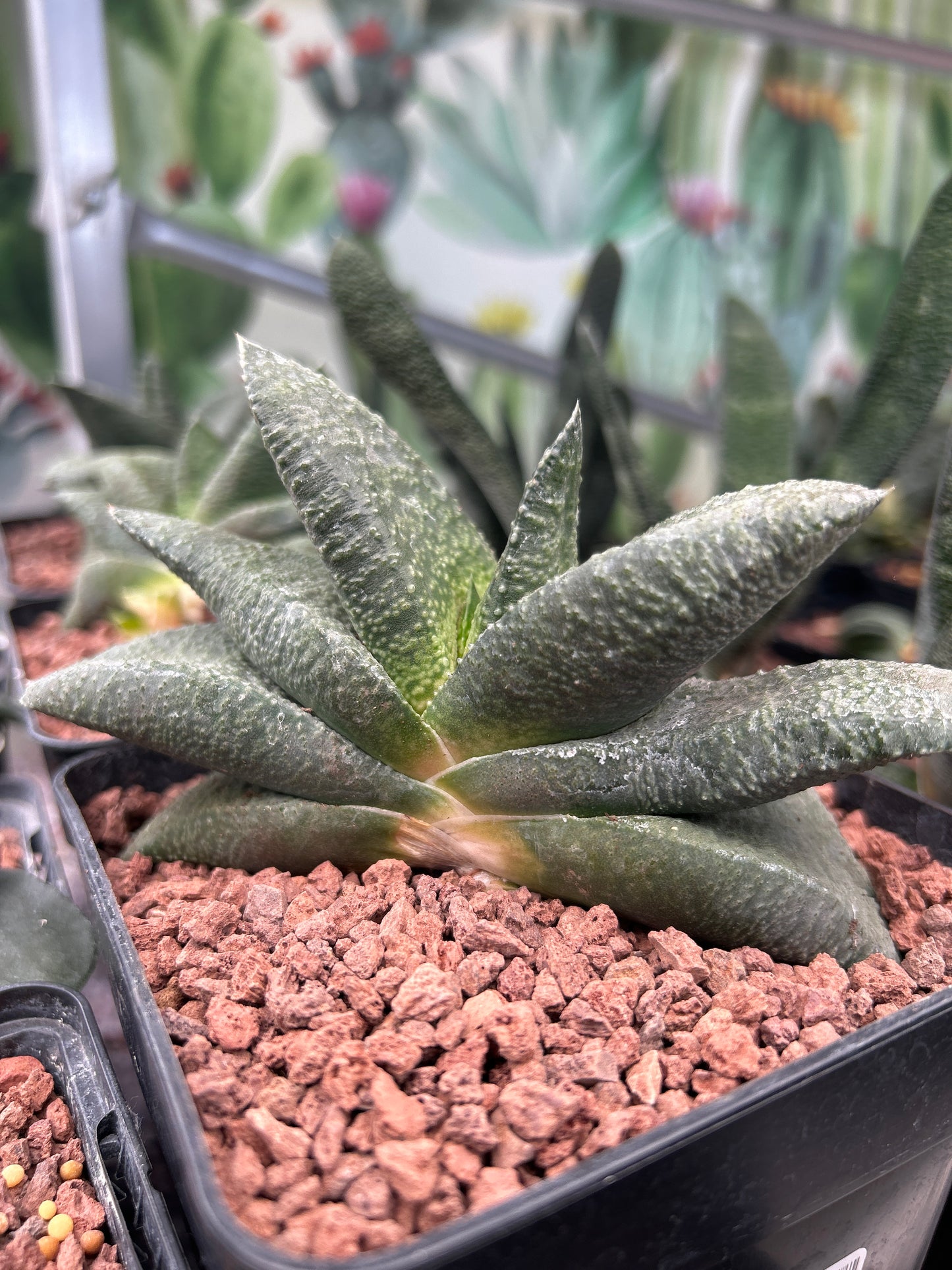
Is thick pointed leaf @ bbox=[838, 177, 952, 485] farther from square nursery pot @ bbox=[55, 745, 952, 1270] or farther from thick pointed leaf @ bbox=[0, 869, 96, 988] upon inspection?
thick pointed leaf @ bbox=[0, 869, 96, 988]

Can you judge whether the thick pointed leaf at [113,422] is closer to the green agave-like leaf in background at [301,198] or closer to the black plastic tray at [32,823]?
the black plastic tray at [32,823]

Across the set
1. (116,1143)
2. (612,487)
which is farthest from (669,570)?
(612,487)

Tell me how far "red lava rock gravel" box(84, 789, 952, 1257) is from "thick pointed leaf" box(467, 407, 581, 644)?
0.15 m

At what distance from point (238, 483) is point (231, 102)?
3.96ft

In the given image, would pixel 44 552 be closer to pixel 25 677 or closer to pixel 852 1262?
pixel 25 677

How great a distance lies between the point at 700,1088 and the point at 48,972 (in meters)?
0.35

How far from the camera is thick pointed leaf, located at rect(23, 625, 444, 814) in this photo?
507 millimetres

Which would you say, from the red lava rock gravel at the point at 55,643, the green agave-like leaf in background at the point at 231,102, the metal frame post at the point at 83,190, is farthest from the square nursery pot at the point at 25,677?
the green agave-like leaf in background at the point at 231,102

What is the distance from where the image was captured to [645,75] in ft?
6.55

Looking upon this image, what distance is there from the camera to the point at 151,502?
3.24ft

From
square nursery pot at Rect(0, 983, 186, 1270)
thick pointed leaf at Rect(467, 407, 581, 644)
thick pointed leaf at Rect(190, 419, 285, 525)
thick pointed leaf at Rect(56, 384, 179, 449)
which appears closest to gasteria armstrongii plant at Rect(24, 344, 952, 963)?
thick pointed leaf at Rect(467, 407, 581, 644)

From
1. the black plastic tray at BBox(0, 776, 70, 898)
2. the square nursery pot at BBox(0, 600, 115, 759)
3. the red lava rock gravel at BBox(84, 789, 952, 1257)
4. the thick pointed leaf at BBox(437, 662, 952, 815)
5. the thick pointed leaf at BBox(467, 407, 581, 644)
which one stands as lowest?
the black plastic tray at BBox(0, 776, 70, 898)

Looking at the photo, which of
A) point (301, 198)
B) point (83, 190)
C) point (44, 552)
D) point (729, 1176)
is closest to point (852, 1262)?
point (729, 1176)

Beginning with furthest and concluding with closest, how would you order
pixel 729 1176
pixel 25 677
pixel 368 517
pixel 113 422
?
pixel 113 422 < pixel 25 677 < pixel 368 517 < pixel 729 1176
